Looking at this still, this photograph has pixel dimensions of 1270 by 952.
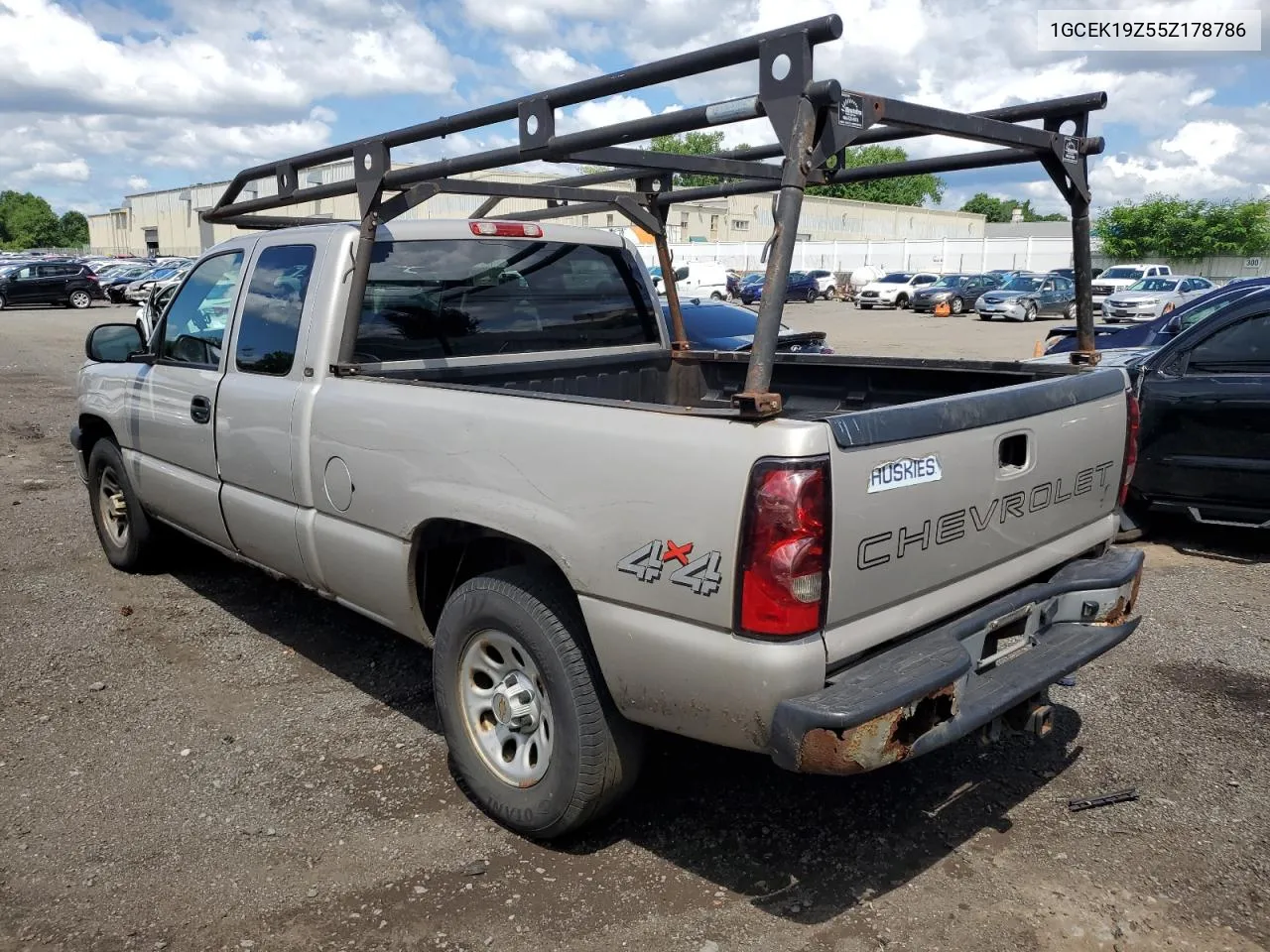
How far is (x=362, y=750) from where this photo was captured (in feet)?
12.9

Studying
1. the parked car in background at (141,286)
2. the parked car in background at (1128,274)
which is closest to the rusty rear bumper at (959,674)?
the parked car in background at (141,286)

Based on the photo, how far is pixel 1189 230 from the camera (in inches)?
2319

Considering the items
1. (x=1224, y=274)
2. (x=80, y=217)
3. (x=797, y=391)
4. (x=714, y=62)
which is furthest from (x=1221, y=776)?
(x=80, y=217)

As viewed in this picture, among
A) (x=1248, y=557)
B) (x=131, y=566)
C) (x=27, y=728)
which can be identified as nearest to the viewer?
(x=27, y=728)

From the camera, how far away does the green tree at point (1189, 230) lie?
190 ft

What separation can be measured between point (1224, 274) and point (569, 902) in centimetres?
6192

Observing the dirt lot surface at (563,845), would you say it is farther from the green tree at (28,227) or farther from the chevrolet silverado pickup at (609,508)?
the green tree at (28,227)

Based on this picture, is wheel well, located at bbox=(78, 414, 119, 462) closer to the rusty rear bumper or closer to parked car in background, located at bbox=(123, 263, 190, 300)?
the rusty rear bumper

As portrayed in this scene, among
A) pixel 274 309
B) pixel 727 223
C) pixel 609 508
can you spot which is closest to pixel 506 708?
pixel 609 508

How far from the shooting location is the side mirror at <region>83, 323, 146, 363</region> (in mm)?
5211

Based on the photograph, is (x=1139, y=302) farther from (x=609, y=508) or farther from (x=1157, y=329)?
(x=609, y=508)

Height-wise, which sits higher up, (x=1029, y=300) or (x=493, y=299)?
(x=493, y=299)

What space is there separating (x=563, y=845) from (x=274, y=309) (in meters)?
2.46

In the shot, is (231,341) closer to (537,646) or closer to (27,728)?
(27,728)
